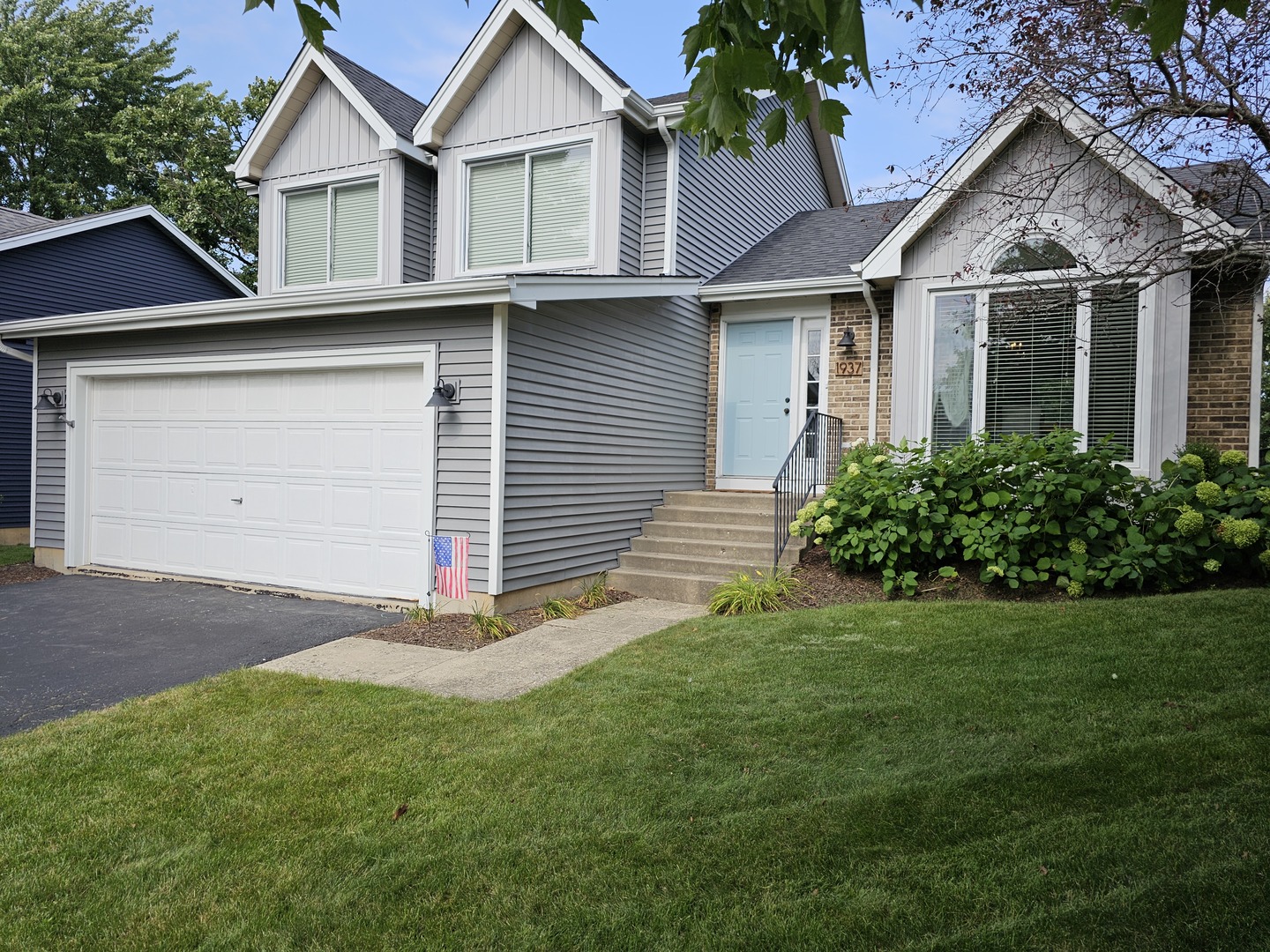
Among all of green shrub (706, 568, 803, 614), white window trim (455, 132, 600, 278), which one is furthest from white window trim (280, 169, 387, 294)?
green shrub (706, 568, 803, 614)

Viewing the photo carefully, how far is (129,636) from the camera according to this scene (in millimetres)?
6898

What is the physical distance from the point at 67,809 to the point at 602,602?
5318 millimetres

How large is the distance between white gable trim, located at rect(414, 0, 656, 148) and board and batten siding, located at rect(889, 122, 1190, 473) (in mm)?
3678

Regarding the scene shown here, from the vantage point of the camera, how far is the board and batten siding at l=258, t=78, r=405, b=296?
11.2 m

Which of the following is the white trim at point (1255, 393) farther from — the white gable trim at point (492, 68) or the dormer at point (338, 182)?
the dormer at point (338, 182)

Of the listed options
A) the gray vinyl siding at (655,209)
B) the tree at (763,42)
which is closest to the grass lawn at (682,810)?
the tree at (763,42)

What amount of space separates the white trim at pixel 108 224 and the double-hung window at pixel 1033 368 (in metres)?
11.6

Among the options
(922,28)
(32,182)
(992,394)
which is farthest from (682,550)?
(32,182)

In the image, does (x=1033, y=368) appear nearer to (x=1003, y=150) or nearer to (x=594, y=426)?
(x=1003, y=150)

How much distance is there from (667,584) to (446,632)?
2.60 m

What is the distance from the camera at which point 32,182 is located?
24.9 m

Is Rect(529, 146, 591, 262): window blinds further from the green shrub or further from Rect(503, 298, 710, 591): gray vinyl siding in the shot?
the green shrub

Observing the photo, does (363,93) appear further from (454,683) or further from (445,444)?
(454,683)

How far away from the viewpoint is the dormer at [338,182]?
36.7ft
